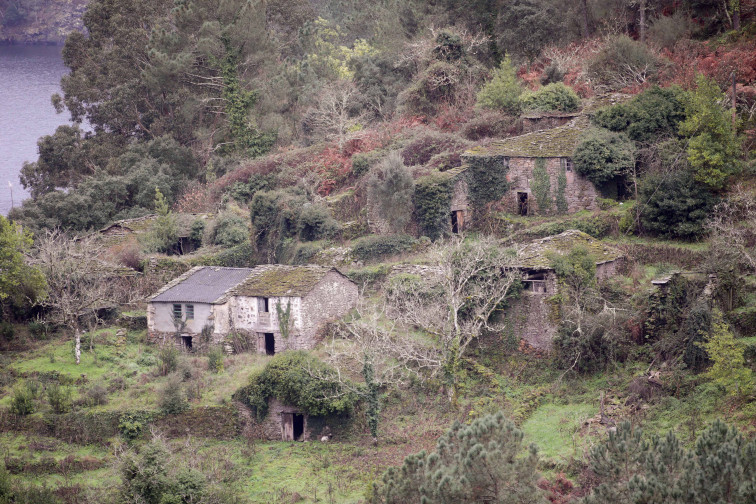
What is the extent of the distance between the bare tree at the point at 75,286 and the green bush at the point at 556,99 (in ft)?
76.1

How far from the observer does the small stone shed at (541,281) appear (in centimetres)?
3409

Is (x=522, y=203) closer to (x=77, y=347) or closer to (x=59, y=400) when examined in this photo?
(x=77, y=347)

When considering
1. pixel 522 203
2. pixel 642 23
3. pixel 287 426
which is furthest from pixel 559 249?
pixel 642 23

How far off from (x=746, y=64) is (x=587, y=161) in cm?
865

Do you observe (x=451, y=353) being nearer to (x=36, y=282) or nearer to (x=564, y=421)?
(x=564, y=421)

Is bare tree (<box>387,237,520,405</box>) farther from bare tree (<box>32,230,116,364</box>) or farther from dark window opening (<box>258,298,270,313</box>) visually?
bare tree (<box>32,230,116,364</box>)

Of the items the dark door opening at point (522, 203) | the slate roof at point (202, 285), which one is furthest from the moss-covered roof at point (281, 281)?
the dark door opening at point (522, 203)

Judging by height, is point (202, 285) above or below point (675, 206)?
below

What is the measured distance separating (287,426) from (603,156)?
59.8ft

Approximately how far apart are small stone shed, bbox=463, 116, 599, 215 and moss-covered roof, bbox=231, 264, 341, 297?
31.9 ft

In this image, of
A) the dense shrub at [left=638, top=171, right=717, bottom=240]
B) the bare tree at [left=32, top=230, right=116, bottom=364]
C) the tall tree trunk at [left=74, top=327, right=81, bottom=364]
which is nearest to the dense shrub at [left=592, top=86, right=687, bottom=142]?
the dense shrub at [left=638, top=171, right=717, bottom=240]

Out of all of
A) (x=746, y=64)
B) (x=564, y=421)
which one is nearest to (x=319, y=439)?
(x=564, y=421)

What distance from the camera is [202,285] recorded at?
1633 inches

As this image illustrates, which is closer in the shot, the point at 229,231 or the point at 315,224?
the point at 315,224
